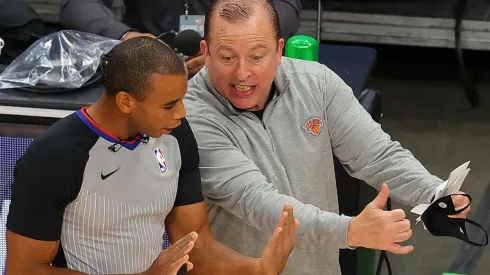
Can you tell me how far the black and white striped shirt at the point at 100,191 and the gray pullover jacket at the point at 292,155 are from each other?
84 millimetres

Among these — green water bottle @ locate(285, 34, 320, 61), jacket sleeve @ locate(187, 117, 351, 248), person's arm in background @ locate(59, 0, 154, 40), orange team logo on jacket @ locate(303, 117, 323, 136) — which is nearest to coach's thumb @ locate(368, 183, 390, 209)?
jacket sleeve @ locate(187, 117, 351, 248)

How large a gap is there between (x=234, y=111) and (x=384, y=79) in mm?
3347

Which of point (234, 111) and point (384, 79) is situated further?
point (384, 79)

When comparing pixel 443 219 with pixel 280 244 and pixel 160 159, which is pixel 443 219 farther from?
pixel 160 159

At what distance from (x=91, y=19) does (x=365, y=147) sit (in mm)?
1367

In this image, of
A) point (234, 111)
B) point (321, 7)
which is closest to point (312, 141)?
point (234, 111)

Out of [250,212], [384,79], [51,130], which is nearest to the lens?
[51,130]

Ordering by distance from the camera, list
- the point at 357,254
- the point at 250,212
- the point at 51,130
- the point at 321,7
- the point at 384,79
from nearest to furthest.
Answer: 1. the point at 51,130
2. the point at 250,212
3. the point at 357,254
4. the point at 321,7
5. the point at 384,79

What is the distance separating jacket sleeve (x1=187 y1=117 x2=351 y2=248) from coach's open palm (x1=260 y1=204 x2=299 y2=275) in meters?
0.04

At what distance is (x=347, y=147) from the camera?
81.7 inches

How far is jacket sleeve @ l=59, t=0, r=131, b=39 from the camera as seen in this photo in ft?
9.84

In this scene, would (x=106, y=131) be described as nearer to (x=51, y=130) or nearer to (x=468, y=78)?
(x=51, y=130)

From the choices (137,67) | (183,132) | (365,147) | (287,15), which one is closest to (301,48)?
(287,15)

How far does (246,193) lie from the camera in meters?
1.86
